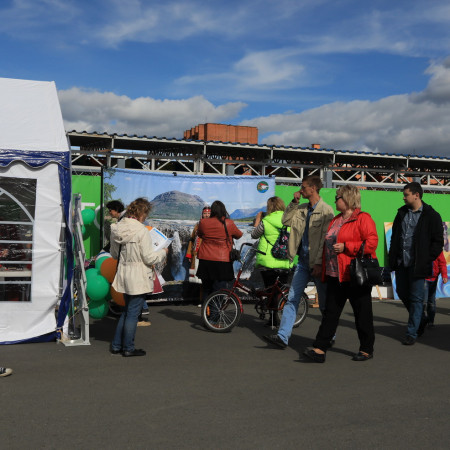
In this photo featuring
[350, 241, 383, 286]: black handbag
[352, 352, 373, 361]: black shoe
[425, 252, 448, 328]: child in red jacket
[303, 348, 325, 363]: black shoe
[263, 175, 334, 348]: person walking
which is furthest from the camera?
[425, 252, 448, 328]: child in red jacket

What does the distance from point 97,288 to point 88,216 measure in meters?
2.85

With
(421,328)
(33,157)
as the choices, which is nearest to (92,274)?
(33,157)

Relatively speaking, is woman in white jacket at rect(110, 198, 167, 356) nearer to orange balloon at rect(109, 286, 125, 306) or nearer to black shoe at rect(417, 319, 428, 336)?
orange balloon at rect(109, 286, 125, 306)

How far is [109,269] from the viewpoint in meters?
7.14

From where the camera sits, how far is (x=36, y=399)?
15.5 feet

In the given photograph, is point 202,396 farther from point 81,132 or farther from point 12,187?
point 81,132

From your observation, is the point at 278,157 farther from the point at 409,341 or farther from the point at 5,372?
the point at 5,372

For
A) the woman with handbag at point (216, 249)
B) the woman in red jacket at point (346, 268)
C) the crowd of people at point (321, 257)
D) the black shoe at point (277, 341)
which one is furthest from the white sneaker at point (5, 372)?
the woman with handbag at point (216, 249)

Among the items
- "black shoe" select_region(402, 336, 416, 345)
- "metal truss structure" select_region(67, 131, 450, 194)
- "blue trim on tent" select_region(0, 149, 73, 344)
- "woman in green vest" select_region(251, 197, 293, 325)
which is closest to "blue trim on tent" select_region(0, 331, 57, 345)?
"blue trim on tent" select_region(0, 149, 73, 344)

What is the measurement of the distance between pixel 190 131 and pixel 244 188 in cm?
3922

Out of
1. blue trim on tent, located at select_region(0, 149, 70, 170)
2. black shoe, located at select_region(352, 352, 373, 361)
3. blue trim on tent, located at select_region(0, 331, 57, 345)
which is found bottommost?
blue trim on tent, located at select_region(0, 331, 57, 345)

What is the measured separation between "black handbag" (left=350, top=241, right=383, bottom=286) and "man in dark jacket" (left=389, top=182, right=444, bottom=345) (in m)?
1.35

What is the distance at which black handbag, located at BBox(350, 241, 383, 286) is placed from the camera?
5.90 meters

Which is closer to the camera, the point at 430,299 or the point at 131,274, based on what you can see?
the point at 131,274
